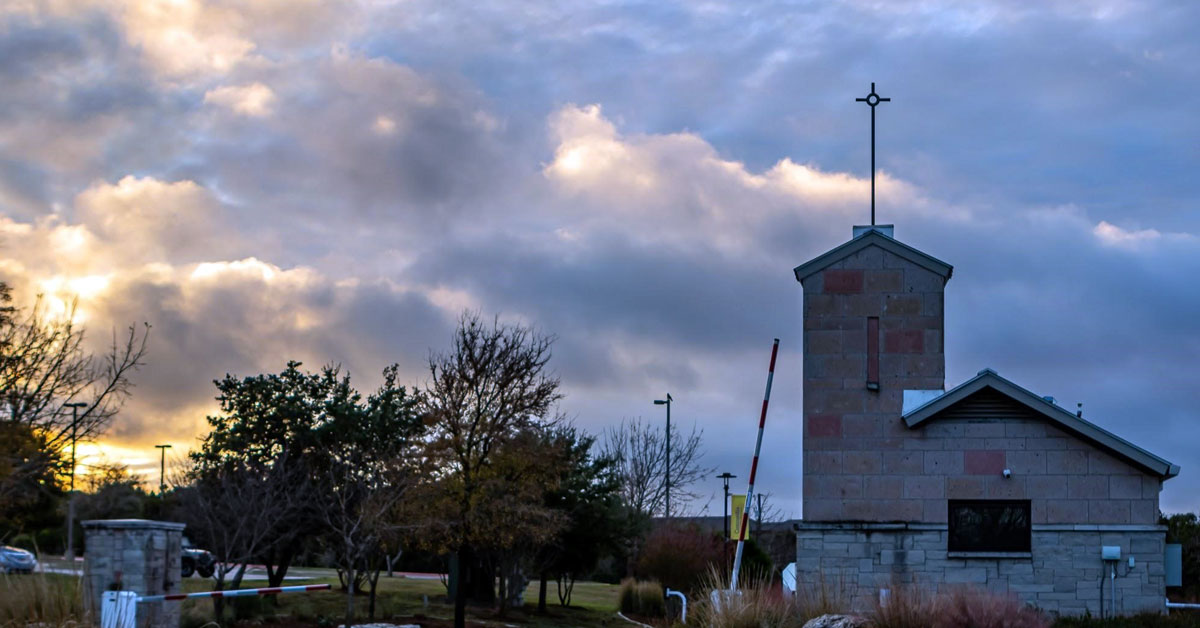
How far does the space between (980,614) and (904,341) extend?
11005 millimetres

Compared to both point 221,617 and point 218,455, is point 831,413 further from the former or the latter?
point 218,455

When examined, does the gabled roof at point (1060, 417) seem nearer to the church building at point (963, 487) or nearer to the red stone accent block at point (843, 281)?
the church building at point (963, 487)

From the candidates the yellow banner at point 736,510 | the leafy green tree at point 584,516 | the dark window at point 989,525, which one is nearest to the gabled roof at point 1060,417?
the dark window at point 989,525

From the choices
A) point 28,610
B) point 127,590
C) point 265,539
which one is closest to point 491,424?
point 265,539

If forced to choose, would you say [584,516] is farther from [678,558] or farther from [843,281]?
[843,281]

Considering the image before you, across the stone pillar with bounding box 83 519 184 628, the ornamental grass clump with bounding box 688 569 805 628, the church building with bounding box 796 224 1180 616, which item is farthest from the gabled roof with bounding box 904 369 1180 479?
the stone pillar with bounding box 83 519 184 628

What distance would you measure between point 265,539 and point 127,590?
17265mm

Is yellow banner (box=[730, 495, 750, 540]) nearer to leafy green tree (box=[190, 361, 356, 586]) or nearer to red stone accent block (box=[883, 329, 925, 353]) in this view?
red stone accent block (box=[883, 329, 925, 353])

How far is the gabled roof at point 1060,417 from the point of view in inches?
790

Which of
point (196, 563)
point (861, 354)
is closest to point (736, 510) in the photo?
point (861, 354)

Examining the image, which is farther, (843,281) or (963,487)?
(843,281)

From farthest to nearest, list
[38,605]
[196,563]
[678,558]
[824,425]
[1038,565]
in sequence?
1. [196,563]
2. [678,558]
3. [824,425]
4. [1038,565]
5. [38,605]

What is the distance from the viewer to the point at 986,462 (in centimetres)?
2066

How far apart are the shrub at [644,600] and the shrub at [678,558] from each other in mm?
983
